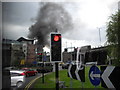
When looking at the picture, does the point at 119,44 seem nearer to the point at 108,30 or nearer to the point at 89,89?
the point at 108,30

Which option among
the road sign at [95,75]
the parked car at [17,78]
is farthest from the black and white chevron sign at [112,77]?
the parked car at [17,78]

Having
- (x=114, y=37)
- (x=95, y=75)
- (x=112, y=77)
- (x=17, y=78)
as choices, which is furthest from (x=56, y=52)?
(x=17, y=78)

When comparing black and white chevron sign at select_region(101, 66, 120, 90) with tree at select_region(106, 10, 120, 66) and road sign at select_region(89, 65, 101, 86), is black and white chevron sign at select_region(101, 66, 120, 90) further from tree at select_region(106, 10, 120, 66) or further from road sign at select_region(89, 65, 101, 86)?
tree at select_region(106, 10, 120, 66)

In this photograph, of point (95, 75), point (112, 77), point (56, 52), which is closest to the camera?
point (112, 77)

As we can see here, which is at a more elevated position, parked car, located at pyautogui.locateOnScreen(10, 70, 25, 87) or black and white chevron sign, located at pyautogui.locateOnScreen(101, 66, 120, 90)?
black and white chevron sign, located at pyautogui.locateOnScreen(101, 66, 120, 90)

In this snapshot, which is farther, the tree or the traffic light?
the tree

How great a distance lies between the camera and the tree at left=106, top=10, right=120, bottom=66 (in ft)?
36.9

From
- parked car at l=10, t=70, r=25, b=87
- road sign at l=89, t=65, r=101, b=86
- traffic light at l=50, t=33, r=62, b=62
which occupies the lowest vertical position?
parked car at l=10, t=70, r=25, b=87

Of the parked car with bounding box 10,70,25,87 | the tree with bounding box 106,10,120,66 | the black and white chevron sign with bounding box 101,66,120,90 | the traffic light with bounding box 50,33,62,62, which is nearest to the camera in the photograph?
the black and white chevron sign with bounding box 101,66,120,90

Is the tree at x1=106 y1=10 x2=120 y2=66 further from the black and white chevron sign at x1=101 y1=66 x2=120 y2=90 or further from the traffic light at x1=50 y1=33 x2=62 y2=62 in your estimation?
the black and white chevron sign at x1=101 y1=66 x2=120 y2=90

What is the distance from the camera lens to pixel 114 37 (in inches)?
466

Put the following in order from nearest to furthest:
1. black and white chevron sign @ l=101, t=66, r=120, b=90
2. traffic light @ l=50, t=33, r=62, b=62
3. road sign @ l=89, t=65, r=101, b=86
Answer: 1. black and white chevron sign @ l=101, t=66, r=120, b=90
2. road sign @ l=89, t=65, r=101, b=86
3. traffic light @ l=50, t=33, r=62, b=62

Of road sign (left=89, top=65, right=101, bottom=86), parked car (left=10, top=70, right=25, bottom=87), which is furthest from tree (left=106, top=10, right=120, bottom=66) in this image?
parked car (left=10, top=70, right=25, bottom=87)

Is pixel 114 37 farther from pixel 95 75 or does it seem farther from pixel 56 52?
pixel 95 75
